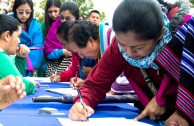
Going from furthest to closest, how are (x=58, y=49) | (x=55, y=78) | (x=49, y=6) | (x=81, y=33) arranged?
(x=49, y=6)
(x=58, y=49)
(x=55, y=78)
(x=81, y=33)

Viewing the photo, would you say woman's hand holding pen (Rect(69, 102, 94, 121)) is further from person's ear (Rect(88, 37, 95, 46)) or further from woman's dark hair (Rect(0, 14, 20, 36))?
woman's dark hair (Rect(0, 14, 20, 36))

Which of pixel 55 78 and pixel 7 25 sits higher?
pixel 7 25

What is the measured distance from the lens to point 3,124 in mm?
1048

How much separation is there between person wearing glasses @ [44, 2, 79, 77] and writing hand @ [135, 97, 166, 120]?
1702mm

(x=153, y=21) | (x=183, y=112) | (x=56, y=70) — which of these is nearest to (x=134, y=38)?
(x=153, y=21)

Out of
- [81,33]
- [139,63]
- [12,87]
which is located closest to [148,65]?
[139,63]

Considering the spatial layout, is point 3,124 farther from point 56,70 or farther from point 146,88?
point 56,70

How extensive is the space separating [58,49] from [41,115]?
72.5 inches

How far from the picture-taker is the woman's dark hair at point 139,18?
104 cm

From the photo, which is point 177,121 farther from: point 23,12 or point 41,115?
point 23,12

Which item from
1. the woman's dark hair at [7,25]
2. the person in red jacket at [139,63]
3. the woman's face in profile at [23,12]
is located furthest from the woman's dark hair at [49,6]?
the person in red jacket at [139,63]

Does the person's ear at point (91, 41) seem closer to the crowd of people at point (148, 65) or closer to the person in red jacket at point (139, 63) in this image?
the crowd of people at point (148, 65)

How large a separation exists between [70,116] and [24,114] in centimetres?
17

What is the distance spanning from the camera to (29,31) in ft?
10.3
